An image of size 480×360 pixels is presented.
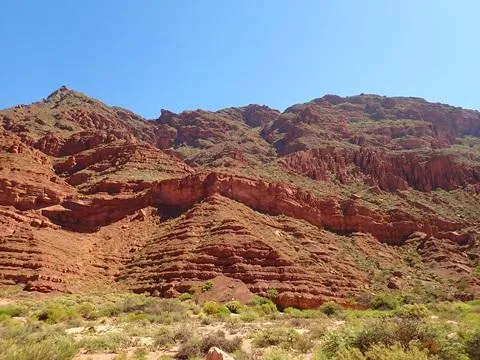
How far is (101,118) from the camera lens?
112812 millimetres

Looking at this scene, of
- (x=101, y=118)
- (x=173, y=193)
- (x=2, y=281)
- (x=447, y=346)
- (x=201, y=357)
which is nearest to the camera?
(x=447, y=346)

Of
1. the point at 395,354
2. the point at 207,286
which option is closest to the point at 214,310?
the point at 207,286

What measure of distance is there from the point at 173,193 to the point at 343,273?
23.2 metres

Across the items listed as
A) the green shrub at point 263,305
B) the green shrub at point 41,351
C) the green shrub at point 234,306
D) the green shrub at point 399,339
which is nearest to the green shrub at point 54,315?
the green shrub at point 234,306

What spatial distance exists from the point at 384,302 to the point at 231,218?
17.9 meters

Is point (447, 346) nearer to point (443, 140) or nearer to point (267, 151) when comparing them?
point (267, 151)

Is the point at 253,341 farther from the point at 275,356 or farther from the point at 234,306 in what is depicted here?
the point at 234,306

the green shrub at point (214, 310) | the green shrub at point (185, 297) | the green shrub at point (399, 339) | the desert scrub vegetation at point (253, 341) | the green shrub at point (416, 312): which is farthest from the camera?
the green shrub at point (185, 297)

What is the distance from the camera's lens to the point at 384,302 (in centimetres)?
4141

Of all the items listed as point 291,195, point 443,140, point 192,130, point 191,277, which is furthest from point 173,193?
point 443,140

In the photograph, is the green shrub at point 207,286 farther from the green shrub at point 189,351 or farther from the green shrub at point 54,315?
the green shrub at point 189,351

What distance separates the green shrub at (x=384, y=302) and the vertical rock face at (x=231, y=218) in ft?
5.65

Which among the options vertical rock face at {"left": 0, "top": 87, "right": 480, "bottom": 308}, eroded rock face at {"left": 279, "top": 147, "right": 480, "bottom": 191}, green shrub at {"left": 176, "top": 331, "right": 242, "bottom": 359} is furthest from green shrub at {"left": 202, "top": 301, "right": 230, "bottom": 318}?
eroded rock face at {"left": 279, "top": 147, "right": 480, "bottom": 191}

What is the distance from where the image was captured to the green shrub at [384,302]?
4066cm
